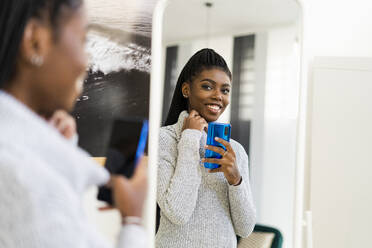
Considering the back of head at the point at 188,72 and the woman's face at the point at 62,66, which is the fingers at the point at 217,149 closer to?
the back of head at the point at 188,72

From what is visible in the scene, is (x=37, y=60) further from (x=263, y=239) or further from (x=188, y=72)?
(x=263, y=239)

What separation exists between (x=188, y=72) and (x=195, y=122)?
0.10 metres

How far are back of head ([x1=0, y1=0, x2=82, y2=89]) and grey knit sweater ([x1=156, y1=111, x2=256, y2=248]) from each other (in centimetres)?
33

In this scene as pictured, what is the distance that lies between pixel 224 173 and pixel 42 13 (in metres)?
0.42

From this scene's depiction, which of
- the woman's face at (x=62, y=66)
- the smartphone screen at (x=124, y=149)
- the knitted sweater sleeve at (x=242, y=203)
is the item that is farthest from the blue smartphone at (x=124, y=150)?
the knitted sweater sleeve at (x=242, y=203)

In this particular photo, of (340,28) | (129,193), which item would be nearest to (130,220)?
(129,193)

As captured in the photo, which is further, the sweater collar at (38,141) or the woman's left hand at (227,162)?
the woman's left hand at (227,162)

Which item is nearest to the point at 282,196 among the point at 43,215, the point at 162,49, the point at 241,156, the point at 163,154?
the point at 241,156

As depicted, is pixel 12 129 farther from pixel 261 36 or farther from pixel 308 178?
pixel 308 178

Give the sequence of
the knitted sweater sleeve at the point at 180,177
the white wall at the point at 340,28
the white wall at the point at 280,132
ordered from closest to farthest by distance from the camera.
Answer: the knitted sweater sleeve at the point at 180,177 → the white wall at the point at 280,132 → the white wall at the point at 340,28

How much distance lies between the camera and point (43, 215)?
40 cm

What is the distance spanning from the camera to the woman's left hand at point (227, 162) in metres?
0.72

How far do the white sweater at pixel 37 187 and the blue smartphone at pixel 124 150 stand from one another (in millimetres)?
97

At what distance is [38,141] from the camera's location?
1.46 ft
